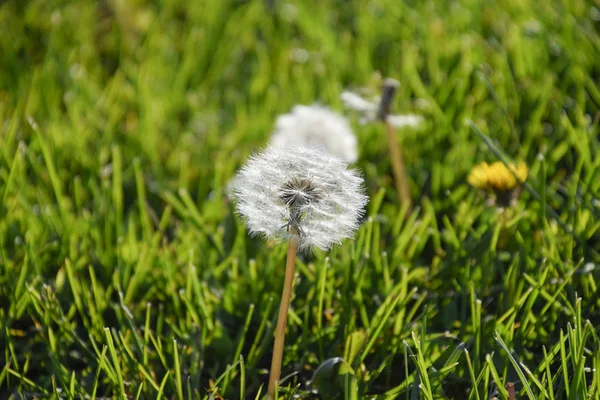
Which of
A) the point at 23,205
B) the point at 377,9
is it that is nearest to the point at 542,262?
→ the point at 23,205

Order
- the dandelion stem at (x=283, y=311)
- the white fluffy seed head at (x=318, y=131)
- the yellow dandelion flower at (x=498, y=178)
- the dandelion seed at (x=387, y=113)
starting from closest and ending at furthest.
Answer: the dandelion stem at (x=283, y=311), the yellow dandelion flower at (x=498, y=178), the dandelion seed at (x=387, y=113), the white fluffy seed head at (x=318, y=131)

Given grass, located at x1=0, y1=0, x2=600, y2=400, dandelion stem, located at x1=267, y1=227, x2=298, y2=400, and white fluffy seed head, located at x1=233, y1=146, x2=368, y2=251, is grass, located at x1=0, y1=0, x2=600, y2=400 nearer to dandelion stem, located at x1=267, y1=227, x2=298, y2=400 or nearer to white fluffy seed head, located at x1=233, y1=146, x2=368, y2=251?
dandelion stem, located at x1=267, y1=227, x2=298, y2=400

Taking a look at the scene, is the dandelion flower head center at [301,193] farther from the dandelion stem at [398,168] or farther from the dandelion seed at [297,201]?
the dandelion stem at [398,168]

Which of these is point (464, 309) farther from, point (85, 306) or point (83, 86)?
point (83, 86)

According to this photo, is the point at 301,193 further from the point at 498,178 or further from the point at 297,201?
the point at 498,178

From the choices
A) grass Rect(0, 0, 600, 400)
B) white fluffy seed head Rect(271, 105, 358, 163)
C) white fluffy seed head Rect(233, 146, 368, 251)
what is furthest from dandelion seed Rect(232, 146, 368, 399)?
white fluffy seed head Rect(271, 105, 358, 163)

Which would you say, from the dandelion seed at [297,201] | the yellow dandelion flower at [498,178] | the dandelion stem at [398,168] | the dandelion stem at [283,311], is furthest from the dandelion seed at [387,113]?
the dandelion stem at [283,311]

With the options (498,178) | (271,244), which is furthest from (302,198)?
(498,178)
